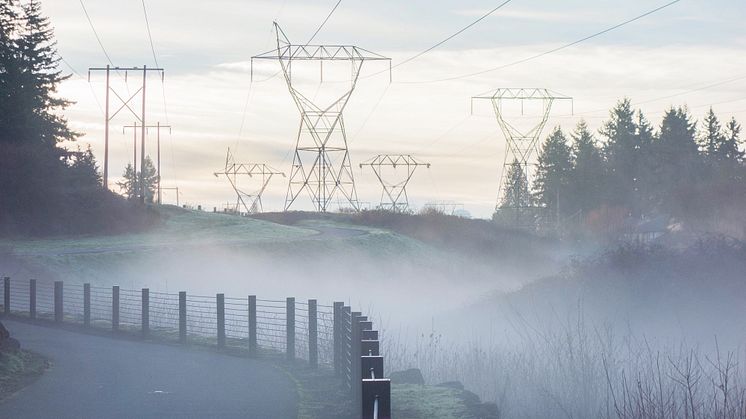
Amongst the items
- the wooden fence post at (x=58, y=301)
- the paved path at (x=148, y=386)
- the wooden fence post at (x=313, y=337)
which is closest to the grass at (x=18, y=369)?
the paved path at (x=148, y=386)

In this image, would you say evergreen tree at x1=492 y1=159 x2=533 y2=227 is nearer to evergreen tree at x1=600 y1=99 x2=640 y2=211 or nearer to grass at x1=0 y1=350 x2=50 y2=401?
evergreen tree at x1=600 y1=99 x2=640 y2=211

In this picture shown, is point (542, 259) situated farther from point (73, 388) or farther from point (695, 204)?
point (73, 388)

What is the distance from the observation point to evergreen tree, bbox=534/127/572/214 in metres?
119

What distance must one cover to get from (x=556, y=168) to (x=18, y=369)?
10721 cm

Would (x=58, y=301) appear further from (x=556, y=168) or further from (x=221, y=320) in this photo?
(x=556, y=168)

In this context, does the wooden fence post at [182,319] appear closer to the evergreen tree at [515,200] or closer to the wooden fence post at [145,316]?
the wooden fence post at [145,316]

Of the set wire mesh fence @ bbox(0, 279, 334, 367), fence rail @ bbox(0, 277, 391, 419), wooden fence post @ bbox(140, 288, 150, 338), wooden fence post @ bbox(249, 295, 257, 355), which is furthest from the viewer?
wooden fence post @ bbox(140, 288, 150, 338)

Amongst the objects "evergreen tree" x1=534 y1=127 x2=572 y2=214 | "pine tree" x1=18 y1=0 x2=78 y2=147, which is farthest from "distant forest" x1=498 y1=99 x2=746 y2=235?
"pine tree" x1=18 y1=0 x2=78 y2=147

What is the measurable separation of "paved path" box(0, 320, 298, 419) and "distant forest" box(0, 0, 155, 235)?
3994cm

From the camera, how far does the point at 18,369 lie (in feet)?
61.2

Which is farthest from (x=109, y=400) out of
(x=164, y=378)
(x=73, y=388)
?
(x=164, y=378)

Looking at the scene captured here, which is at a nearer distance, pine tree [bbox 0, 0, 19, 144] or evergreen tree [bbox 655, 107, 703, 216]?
pine tree [bbox 0, 0, 19, 144]

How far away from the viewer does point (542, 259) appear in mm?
76250

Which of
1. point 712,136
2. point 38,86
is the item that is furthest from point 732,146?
point 38,86
